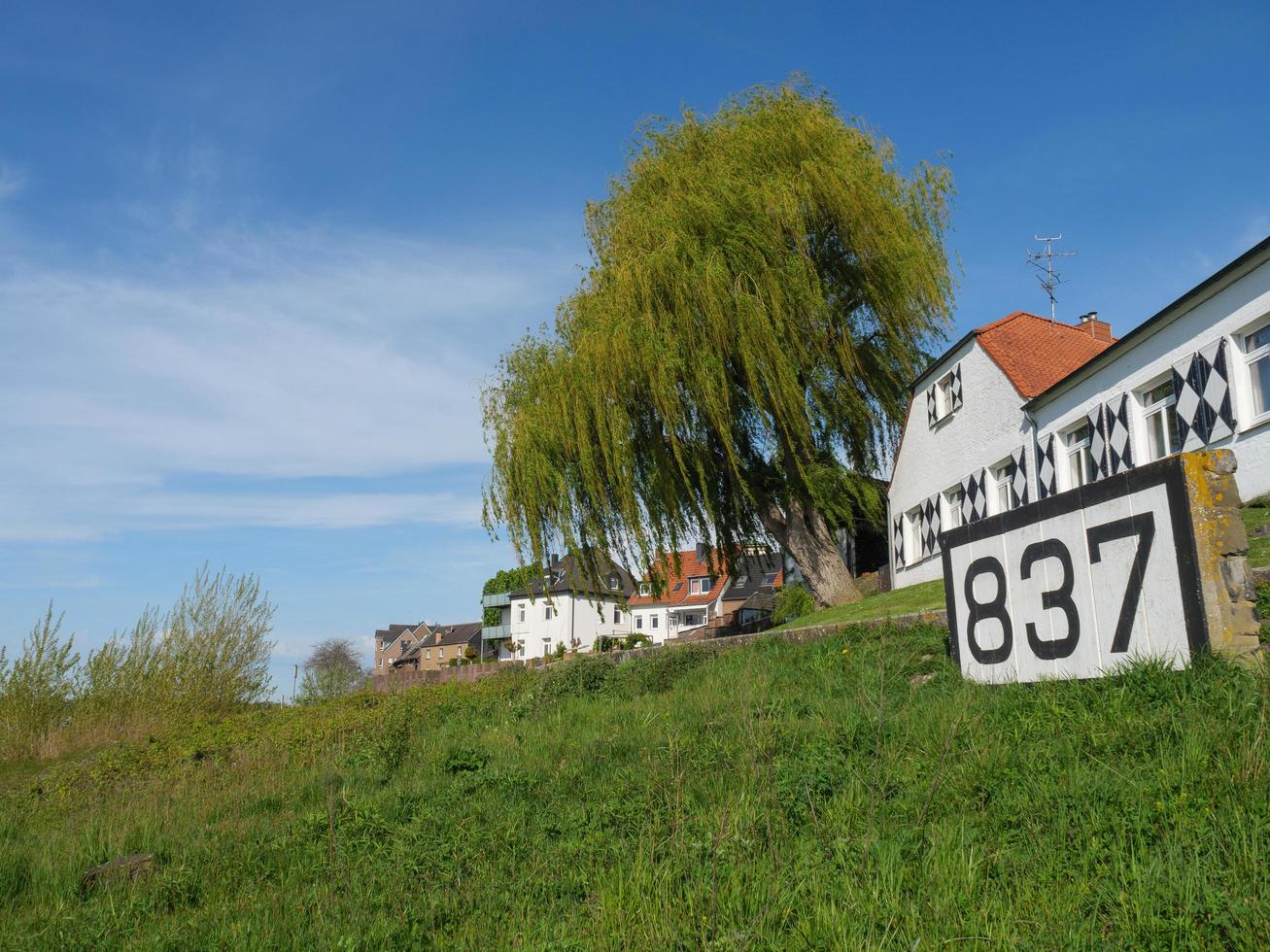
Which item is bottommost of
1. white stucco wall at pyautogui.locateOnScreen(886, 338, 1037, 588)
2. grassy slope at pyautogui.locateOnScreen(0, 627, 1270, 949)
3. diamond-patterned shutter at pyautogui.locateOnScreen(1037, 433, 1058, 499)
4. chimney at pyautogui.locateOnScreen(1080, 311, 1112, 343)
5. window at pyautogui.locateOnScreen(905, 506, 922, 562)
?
grassy slope at pyautogui.locateOnScreen(0, 627, 1270, 949)

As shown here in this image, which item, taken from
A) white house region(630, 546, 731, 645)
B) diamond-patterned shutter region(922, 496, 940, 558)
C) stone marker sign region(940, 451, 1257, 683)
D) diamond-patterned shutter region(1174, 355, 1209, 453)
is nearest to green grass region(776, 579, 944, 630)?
diamond-patterned shutter region(922, 496, 940, 558)

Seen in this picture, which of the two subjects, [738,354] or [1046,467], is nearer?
[1046,467]

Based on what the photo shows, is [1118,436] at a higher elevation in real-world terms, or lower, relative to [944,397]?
lower

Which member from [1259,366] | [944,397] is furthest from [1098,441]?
[944,397]

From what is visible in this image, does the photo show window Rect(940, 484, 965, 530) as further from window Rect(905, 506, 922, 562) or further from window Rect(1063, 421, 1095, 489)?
window Rect(1063, 421, 1095, 489)

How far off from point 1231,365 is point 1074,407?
370 cm

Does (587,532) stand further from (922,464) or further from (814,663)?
(814,663)

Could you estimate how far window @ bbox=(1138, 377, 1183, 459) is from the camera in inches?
544

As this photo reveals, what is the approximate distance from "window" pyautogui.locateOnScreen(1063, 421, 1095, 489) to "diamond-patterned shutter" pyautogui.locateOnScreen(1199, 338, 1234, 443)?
2965mm

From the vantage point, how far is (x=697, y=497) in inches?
824

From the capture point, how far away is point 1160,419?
14188 millimetres

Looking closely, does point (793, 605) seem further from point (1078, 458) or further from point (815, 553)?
point (1078, 458)

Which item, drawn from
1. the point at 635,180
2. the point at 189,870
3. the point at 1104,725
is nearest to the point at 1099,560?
the point at 1104,725

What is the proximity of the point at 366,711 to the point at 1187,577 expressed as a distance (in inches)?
542
